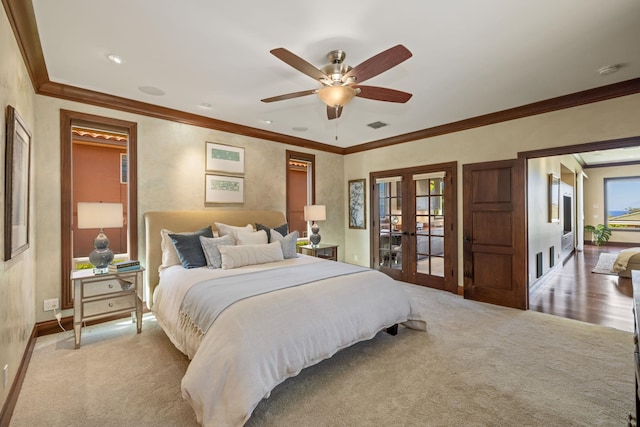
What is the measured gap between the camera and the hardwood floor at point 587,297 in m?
3.47

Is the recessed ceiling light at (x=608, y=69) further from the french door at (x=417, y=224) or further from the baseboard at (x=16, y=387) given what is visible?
the baseboard at (x=16, y=387)

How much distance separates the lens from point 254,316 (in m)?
1.92

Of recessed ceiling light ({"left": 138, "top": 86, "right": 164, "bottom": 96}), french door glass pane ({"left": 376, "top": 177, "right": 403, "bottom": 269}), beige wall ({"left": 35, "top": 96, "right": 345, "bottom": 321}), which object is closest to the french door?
french door glass pane ({"left": 376, "top": 177, "right": 403, "bottom": 269})

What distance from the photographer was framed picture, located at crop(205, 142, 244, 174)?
13.9 feet

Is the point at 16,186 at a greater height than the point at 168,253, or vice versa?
the point at 16,186

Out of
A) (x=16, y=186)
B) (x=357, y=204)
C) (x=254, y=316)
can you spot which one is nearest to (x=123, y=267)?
(x=16, y=186)

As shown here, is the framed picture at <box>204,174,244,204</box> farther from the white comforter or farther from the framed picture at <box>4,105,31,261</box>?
the framed picture at <box>4,105,31,261</box>

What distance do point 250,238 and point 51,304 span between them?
2.21 m

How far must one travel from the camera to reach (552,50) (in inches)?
96.2

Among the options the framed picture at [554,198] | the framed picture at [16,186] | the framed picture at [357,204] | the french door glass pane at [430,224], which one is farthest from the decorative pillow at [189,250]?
the framed picture at [554,198]

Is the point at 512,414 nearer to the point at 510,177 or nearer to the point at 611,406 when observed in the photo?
the point at 611,406

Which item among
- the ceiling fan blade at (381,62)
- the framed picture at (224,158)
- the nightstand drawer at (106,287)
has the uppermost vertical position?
the ceiling fan blade at (381,62)

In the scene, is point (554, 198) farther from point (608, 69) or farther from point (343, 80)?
point (343, 80)

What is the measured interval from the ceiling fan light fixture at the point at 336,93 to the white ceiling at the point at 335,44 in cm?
35
